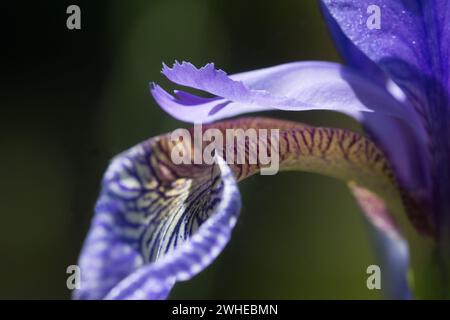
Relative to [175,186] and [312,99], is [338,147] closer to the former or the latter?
[312,99]

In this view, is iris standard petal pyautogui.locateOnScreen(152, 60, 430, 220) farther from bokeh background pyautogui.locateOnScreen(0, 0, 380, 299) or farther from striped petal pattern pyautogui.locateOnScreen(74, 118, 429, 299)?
bokeh background pyautogui.locateOnScreen(0, 0, 380, 299)

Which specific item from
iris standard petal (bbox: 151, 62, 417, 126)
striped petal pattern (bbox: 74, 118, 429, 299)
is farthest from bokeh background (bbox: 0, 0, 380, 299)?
iris standard petal (bbox: 151, 62, 417, 126)

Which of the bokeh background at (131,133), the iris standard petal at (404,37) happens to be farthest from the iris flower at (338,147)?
the bokeh background at (131,133)

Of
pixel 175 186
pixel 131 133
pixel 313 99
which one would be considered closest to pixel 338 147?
pixel 313 99

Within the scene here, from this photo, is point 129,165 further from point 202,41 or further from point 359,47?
point 202,41

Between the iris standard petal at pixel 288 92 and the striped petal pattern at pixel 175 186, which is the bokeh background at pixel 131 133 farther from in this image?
the iris standard petal at pixel 288 92

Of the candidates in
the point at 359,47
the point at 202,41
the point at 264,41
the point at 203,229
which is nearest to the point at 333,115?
the point at 264,41
